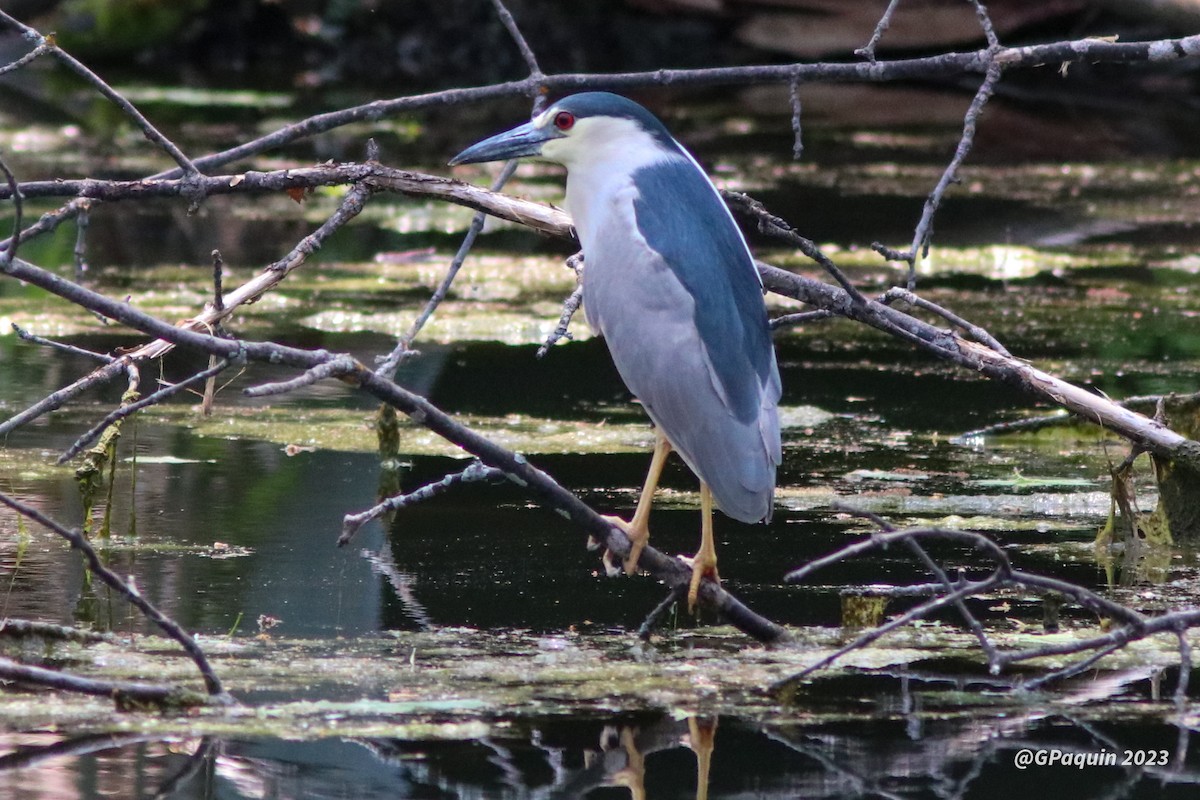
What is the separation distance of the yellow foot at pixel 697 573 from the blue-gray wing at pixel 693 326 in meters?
0.12

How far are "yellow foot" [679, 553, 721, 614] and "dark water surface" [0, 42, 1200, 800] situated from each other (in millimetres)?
149

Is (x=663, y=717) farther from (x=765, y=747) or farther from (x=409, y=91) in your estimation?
(x=409, y=91)

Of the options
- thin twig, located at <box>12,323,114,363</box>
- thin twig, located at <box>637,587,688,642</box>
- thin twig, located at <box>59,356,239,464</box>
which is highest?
thin twig, located at <box>12,323,114,363</box>

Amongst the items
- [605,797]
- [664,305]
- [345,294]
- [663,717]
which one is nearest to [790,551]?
[664,305]

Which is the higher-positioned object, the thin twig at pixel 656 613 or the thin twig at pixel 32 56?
the thin twig at pixel 32 56

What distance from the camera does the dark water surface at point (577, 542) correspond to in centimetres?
286

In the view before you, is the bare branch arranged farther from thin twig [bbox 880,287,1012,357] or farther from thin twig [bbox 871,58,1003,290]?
thin twig [bbox 880,287,1012,357]

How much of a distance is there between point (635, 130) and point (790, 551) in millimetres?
1127

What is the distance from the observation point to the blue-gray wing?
3.56 m

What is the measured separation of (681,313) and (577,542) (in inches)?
36.8

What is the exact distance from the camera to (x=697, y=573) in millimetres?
3457

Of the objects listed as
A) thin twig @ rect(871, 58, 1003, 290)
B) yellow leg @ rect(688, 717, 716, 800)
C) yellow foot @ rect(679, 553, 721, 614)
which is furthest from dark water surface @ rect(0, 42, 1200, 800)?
thin twig @ rect(871, 58, 1003, 290)

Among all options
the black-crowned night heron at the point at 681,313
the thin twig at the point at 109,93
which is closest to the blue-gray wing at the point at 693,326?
the black-crowned night heron at the point at 681,313

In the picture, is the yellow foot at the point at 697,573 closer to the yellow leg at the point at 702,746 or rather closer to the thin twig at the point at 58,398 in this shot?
the yellow leg at the point at 702,746
